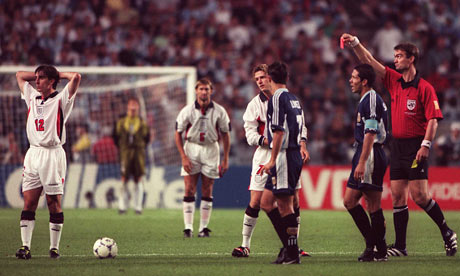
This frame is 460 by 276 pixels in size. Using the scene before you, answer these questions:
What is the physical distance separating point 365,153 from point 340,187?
10.1m

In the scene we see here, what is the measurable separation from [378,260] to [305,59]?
46.7 feet

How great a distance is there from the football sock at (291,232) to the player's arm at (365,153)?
838 millimetres

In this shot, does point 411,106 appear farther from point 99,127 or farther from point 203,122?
point 99,127

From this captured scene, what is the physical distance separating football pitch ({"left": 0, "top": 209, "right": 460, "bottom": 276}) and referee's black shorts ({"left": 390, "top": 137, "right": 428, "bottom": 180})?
967mm

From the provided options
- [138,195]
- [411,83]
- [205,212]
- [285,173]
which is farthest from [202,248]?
[138,195]

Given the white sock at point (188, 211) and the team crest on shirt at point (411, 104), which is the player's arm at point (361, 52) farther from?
the white sock at point (188, 211)

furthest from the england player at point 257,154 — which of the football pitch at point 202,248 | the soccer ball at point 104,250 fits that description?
the soccer ball at point 104,250

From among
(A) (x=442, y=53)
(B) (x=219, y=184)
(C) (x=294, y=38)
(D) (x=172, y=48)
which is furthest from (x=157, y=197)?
(A) (x=442, y=53)

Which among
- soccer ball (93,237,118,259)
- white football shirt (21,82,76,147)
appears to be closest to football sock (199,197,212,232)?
soccer ball (93,237,118,259)

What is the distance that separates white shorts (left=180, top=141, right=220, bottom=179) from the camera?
1200 centimetres

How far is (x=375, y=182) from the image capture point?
8.37 metres

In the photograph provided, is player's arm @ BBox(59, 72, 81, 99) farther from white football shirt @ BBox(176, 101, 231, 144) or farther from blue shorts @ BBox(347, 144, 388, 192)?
white football shirt @ BBox(176, 101, 231, 144)

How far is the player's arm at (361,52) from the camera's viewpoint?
8.86 meters

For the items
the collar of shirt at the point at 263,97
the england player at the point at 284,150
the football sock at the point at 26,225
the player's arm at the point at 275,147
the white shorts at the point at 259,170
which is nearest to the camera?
the player's arm at the point at 275,147
